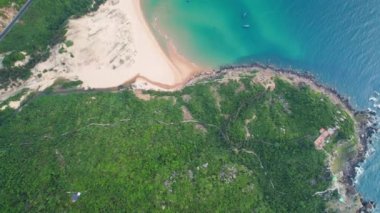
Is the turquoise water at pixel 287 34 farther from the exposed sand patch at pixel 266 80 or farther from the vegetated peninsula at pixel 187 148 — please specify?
the vegetated peninsula at pixel 187 148

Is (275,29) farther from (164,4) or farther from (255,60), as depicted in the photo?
(164,4)

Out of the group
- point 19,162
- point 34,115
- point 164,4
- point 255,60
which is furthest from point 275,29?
point 19,162

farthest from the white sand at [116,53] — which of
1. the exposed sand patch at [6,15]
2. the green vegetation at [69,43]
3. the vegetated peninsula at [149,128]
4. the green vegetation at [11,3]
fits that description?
the green vegetation at [11,3]

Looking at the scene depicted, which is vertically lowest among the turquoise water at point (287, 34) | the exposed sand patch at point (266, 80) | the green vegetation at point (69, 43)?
the green vegetation at point (69, 43)

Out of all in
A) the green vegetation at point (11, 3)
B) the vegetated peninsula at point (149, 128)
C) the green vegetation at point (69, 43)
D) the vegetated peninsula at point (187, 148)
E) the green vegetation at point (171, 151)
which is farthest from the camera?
the green vegetation at point (69, 43)

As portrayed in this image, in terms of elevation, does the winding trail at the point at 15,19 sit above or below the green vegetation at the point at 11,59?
above

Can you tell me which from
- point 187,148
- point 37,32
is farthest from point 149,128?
point 37,32

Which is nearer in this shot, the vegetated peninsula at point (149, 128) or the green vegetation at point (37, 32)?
the vegetated peninsula at point (149, 128)

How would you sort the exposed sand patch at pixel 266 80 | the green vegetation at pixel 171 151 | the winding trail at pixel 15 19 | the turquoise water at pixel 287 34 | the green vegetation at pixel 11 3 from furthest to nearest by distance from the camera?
the turquoise water at pixel 287 34, the exposed sand patch at pixel 266 80, the winding trail at pixel 15 19, the green vegetation at pixel 11 3, the green vegetation at pixel 171 151
